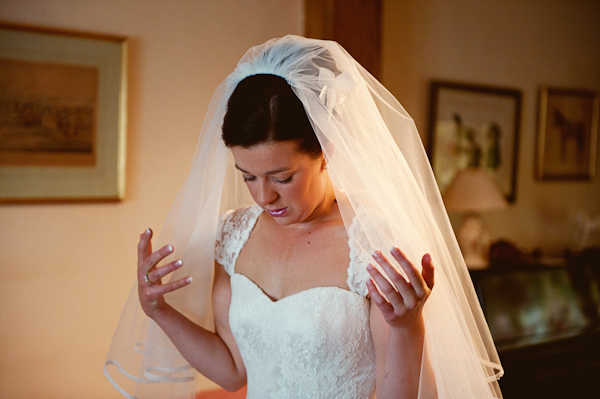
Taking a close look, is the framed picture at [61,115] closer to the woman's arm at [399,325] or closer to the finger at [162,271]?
the finger at [162,271]

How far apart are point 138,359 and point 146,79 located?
134 centimetres

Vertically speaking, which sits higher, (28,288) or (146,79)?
(146,79)

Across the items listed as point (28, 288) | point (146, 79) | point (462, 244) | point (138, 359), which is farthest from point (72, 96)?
point (462, 244)

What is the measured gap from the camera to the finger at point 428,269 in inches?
42.0

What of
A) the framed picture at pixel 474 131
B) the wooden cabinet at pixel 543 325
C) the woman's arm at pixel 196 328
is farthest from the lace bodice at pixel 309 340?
the framed picture at pixel 474 131

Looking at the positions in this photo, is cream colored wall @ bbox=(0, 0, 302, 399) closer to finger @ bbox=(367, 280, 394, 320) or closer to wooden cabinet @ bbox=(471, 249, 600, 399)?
finger @ bbox=(367, 280, 394, 320)

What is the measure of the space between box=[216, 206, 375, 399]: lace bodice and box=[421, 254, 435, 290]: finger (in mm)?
258

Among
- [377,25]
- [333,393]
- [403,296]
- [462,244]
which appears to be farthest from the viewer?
[462,244]

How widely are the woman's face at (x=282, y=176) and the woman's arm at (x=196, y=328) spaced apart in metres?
0.29

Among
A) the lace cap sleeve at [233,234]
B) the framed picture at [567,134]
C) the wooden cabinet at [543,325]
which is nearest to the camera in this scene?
the lace cap sleeve at [233,234]

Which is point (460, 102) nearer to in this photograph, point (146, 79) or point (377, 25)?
point (377, 25)

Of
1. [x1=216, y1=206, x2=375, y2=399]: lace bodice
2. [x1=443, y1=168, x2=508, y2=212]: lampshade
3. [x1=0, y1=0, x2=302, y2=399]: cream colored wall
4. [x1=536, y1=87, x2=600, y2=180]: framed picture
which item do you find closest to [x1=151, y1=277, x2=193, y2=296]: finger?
[x1=216, y1=206, x2=375, y2=399]: lace bodice

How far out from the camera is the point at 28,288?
2.25 meters

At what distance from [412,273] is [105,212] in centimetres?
173
